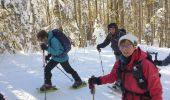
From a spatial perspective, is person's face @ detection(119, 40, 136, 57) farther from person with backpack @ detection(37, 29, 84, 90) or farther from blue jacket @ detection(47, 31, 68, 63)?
blue jacket @ detection(47, 31, 68, 63)

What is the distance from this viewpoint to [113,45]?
9.77 meters

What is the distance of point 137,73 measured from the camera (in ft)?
14.8

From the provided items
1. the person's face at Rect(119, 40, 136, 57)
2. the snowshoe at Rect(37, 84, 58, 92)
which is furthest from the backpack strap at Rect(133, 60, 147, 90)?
the snowshoe at Rect(37, 84, 58, 92)

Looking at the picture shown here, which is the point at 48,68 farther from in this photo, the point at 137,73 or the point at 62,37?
the point at 137,73

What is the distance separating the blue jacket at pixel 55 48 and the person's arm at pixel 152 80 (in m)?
4.73

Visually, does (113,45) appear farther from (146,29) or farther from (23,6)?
(146,29)

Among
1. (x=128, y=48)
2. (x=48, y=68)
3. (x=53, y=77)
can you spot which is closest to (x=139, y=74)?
(x=128, y=48)

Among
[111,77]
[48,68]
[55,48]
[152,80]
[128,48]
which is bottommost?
[48,68]

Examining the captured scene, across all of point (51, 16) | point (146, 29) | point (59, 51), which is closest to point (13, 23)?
point (59, 51)

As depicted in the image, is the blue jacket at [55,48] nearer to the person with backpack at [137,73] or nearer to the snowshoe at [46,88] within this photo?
the snowshoe at [46,88]

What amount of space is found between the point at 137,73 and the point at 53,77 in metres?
7.19

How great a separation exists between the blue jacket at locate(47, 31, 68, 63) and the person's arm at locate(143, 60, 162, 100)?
473 centimetres

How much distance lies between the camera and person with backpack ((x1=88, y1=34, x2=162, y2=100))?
447 cm

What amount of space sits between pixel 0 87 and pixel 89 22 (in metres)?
27.3
